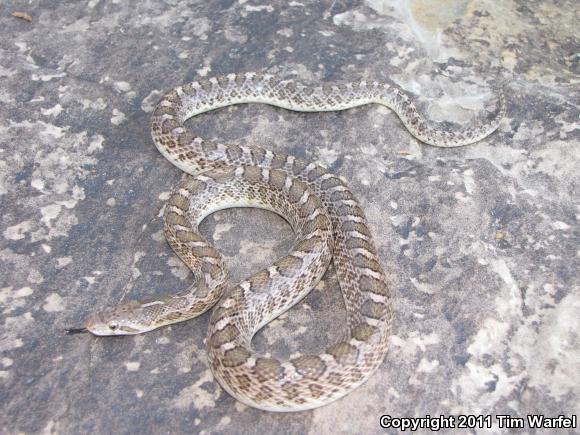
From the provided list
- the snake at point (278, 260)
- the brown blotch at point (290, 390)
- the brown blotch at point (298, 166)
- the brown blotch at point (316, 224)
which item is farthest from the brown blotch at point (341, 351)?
the brown blotch at point (298, 166)

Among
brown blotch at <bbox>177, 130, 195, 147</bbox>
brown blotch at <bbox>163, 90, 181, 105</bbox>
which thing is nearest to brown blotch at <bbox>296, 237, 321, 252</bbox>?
brown blotch at <bbox>177, 130, 195, 147</bbox>

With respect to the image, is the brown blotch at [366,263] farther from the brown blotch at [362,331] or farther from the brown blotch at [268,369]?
the brown blotch at [268,369]

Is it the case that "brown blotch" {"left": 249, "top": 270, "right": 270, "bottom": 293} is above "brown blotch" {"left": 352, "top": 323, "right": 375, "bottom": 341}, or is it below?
below

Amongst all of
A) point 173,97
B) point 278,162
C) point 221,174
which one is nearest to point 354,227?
point 278,162

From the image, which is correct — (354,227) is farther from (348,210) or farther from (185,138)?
(185,138)

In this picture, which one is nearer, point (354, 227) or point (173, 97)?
point (354, 227)

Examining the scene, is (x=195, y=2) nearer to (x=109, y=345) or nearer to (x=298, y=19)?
(x=298, y=19)

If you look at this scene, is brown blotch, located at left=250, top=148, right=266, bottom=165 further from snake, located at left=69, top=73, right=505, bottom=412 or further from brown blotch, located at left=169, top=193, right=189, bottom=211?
brown blotch, located at left=169, top=193, right=189, bottom=211
